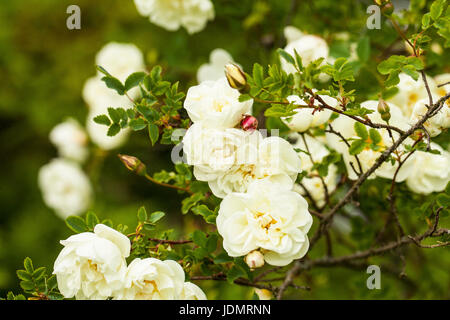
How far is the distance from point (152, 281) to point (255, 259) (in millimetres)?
162

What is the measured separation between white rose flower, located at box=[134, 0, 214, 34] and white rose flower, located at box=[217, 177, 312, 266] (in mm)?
670

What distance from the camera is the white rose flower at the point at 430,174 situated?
90cm

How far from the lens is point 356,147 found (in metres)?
0.79

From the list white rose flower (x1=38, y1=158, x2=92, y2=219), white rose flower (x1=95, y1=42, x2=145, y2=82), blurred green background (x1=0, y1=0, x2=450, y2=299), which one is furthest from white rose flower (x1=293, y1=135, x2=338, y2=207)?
white rose flower (x1=38, y1=158, x2=92, y2=219)

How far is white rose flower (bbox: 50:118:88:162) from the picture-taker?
1697 mm

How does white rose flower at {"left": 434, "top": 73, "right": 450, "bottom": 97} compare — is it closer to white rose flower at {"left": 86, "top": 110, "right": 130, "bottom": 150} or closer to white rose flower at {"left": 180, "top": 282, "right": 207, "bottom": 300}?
white rose flower at {"left": 180, "top": 282, "right": 207, "bottom": 300}

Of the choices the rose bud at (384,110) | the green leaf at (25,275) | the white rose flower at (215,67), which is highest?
the white rose flower at (215,67)

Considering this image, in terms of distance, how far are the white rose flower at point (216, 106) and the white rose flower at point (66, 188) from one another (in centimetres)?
106

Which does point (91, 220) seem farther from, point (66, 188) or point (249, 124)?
point (66, 188)

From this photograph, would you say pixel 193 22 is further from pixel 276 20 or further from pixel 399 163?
pixel 399 163

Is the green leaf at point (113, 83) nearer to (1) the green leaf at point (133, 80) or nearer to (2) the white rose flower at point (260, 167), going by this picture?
(1) the green leaf at point (133, 80)

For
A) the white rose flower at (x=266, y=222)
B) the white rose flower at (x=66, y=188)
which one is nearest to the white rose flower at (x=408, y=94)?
the white rose flower at (x=266, y=222)

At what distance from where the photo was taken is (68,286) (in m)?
0.69

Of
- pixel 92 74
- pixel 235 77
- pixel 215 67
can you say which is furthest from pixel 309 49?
pixel 92 74
